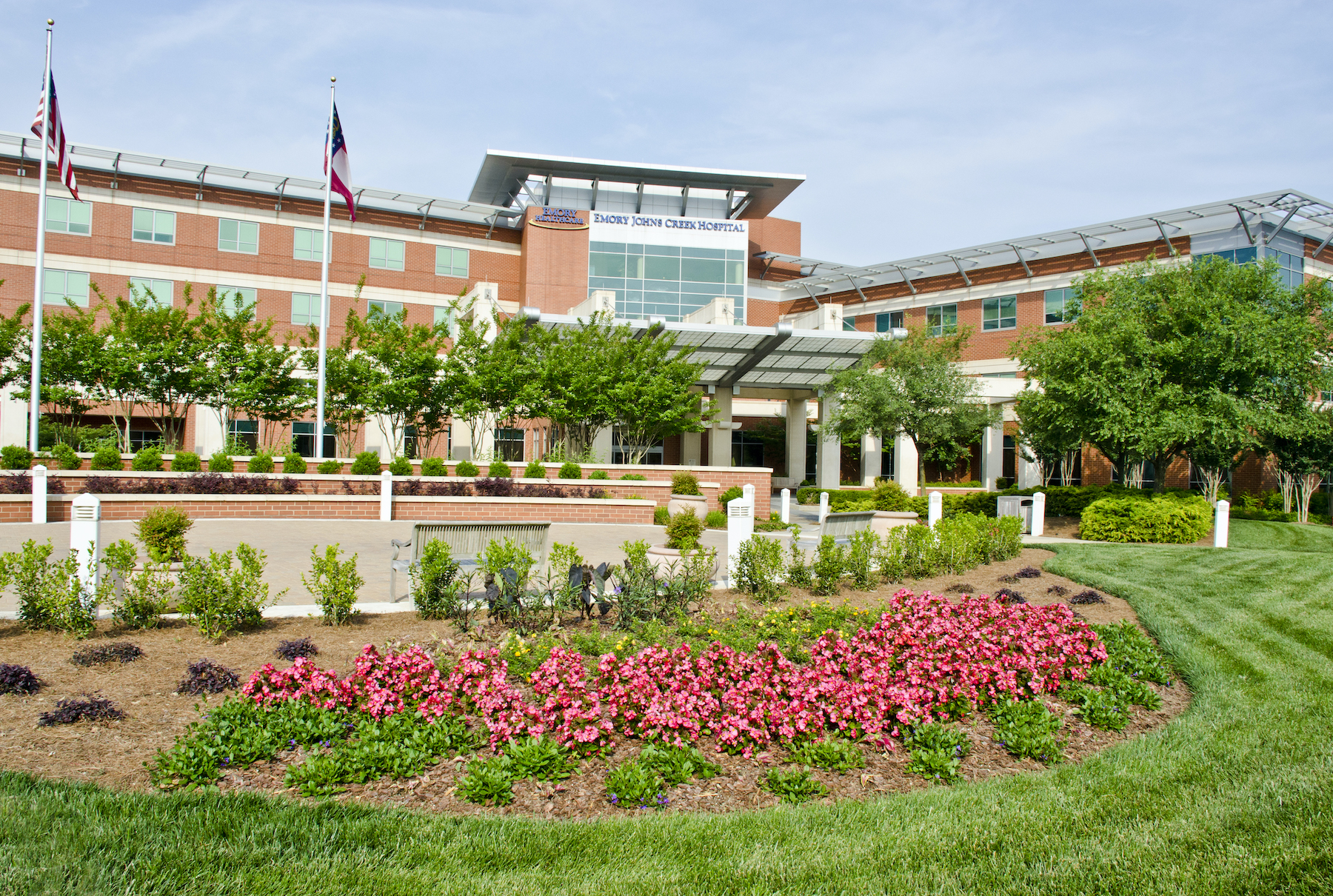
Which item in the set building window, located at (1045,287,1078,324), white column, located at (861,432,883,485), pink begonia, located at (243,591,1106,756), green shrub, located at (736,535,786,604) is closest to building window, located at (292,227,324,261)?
white column, located at (861,432,883,485)

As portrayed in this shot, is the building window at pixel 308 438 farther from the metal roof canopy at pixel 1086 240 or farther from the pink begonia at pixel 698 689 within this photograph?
the pink begonia at pixel 698 689

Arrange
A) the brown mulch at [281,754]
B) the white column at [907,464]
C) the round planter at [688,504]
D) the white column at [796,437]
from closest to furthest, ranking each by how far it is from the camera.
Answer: the brown mulch at [281,754]
the round planter at [688,504]
the white column at [907,464]
the white column at [796,437]

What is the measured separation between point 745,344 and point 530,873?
91.9 feet

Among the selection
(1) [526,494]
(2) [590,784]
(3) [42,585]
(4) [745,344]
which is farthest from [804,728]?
(4) [745,344]

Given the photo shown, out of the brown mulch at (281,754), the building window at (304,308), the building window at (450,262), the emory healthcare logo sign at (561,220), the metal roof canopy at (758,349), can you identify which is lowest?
the brown mulch at (281,754)

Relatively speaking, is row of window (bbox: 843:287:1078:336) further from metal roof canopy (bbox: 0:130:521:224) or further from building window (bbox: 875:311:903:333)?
metal roof canopy (bbox: 0:130:521:224)

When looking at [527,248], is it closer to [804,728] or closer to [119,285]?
[119,285]

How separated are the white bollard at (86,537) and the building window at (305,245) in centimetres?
3437

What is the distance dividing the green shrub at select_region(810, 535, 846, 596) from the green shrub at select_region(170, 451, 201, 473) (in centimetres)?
1658

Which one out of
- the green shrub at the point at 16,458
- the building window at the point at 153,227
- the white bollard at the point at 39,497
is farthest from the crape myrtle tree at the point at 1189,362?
the building window at the point at 153,227

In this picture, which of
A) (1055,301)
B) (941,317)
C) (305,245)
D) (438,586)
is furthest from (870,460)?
(438,586)

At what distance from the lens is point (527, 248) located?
41.1 metres

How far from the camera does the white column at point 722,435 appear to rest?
112ft

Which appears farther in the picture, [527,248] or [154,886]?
[527,248]
